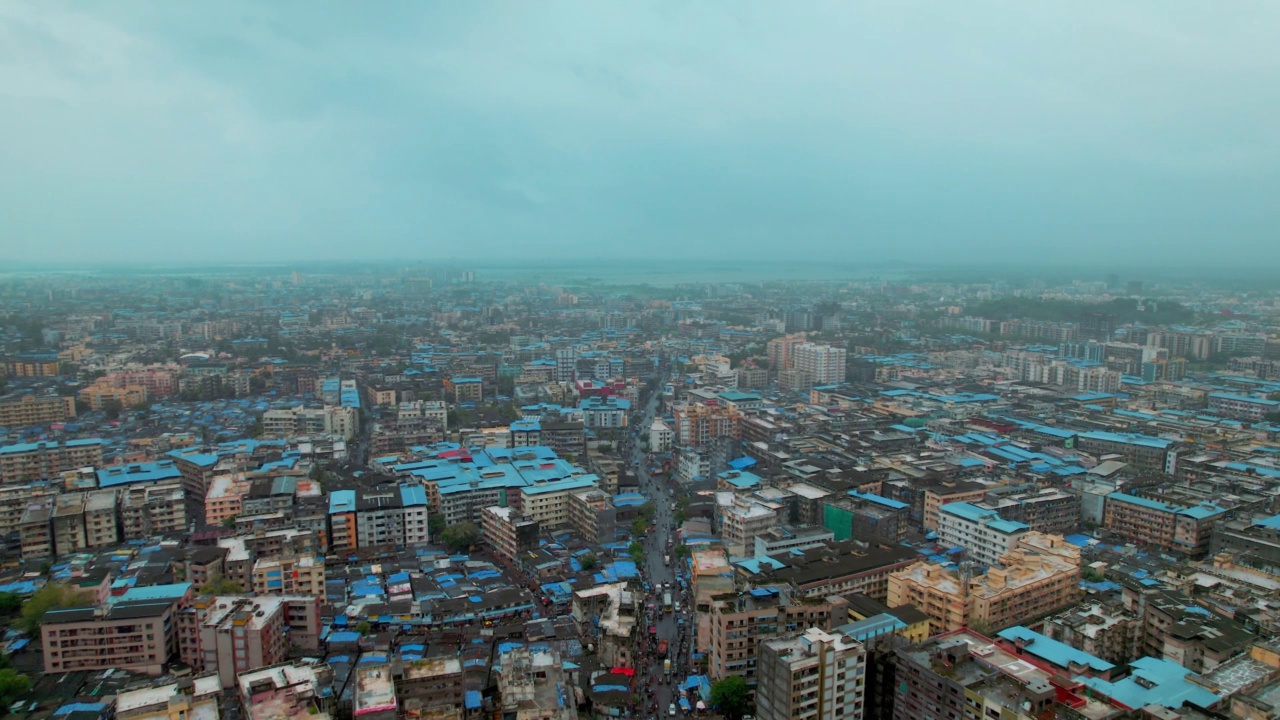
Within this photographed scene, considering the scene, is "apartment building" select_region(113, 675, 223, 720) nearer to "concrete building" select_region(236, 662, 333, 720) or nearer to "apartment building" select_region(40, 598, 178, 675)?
"concrete building" select_region(236, 662, 333, 720)

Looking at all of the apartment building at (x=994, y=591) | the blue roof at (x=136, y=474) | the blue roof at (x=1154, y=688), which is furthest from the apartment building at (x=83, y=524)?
the blue roof at (x=1154, y=688)

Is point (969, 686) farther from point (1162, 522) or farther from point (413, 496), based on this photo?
point (413, 496)

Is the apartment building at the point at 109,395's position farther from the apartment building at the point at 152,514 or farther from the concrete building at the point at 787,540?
the concrete building at the point at 787,540

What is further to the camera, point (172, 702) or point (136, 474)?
point (136, 474)

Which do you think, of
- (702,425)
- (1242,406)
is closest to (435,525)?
(702,425)

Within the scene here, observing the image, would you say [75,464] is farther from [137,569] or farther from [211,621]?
[211,621]

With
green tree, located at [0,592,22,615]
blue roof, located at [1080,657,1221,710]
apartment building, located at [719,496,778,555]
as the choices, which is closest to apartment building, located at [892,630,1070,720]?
blue roof, located at [1080,657,1221,710]

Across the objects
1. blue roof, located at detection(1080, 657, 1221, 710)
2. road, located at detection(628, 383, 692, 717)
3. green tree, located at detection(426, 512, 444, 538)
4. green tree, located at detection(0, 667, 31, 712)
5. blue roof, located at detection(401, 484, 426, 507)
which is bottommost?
road, located at detection(628, 383, 692, 717)
